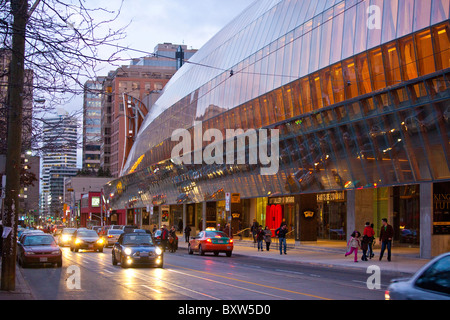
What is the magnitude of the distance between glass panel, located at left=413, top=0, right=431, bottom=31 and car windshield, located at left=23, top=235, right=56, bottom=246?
65.9ft

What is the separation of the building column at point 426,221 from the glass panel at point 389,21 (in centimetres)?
800

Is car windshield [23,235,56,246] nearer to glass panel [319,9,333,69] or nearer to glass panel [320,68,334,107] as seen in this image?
glass panel [320,68,334,107]

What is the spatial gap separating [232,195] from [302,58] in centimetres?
1153

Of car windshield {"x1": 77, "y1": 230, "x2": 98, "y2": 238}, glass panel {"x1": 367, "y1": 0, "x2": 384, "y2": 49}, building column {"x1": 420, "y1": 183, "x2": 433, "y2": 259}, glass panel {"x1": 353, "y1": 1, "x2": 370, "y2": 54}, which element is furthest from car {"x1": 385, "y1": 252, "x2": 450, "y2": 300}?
car windshield {"x1": 77, "y1": 230, "x2": 98, "y2": 238}

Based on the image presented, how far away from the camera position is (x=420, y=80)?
93.8ft

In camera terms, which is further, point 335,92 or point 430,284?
point 335,92

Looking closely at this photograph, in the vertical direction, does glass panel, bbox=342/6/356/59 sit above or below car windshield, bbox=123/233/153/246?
above

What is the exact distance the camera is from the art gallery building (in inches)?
1160

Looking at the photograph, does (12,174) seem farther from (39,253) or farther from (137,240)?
(39,253)

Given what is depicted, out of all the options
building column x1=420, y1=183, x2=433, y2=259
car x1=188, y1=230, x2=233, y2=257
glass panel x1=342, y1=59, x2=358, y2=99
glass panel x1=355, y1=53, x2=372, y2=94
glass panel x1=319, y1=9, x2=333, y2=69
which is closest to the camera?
building column x1=420, y1=183, x2=433, y2=259

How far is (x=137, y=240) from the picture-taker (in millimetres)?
26156

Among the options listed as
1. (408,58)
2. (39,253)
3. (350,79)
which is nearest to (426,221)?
(408,58)

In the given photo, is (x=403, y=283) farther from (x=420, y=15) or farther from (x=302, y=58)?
(x=302, y=58)

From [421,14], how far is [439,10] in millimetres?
1231
